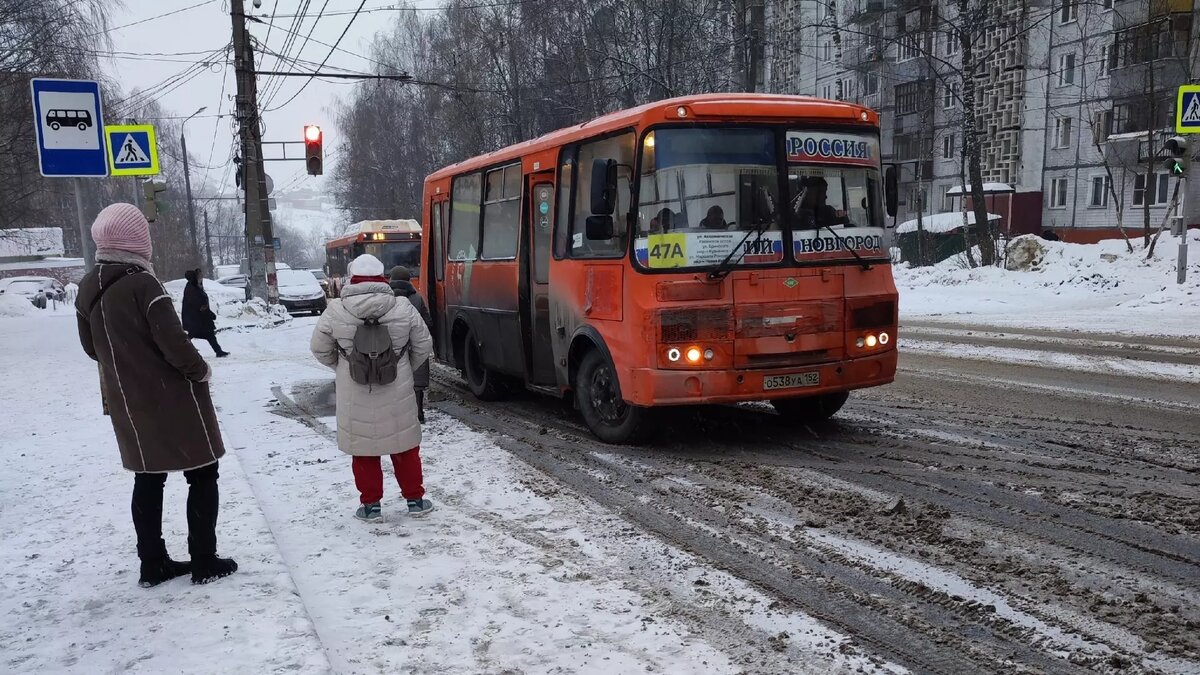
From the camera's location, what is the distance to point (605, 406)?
24.6ft

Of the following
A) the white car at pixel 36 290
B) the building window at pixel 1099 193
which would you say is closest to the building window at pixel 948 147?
the building window at pixel 1099 193

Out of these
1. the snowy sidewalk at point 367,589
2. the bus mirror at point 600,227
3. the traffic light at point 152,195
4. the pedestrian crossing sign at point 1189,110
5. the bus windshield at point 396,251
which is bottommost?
the snowy sidewalk at point 367,589

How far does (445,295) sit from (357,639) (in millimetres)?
8004

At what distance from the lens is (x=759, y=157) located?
268 inches

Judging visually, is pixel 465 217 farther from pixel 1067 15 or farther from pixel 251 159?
pixel 1067 15

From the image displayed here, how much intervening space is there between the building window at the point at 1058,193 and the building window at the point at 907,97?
823 cm

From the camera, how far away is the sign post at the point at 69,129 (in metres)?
8.15

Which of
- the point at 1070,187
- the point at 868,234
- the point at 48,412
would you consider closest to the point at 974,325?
the point at 868,234

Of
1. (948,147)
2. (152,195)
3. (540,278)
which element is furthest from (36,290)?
(948,147)

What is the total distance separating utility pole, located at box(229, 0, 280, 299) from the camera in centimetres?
2067

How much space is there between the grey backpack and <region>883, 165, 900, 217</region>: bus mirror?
14.5 feet

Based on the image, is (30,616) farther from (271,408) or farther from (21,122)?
(21,122)

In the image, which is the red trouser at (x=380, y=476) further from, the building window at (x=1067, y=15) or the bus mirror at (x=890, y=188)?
the building window at (x=1067, y=15)

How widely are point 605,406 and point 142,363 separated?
161 inches
